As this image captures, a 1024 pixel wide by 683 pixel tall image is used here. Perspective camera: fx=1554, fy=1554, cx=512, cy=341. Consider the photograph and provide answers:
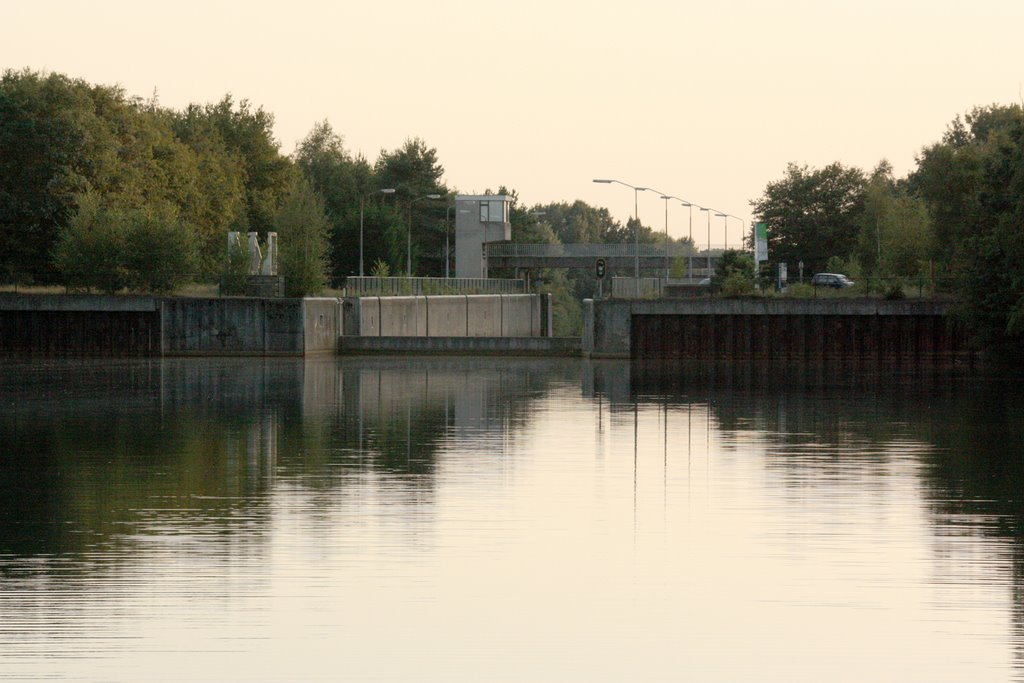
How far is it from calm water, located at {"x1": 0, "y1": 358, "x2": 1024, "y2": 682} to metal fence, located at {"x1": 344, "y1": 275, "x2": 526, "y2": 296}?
170 ft

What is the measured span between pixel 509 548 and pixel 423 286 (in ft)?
277

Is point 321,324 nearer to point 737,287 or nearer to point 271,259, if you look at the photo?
point 271,259

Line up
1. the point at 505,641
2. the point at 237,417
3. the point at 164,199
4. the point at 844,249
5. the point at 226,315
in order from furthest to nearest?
the point at 844,249 → the point at 164,199 → the point at 226,315 → the point at 237,417 → the point at 505,641

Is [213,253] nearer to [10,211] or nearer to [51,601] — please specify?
[10,211]

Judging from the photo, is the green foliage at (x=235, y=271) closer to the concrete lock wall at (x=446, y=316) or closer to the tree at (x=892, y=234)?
the concrete lock wall at (x=446, y=316)

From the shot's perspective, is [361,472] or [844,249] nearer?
[361,472]

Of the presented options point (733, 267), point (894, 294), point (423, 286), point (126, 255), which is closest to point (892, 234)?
point (733, 267)

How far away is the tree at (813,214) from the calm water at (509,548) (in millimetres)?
96135

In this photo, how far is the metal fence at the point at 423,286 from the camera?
8688cm

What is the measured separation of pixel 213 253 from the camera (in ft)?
401

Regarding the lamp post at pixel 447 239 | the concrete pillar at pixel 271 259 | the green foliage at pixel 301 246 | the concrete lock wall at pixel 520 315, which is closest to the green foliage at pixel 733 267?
the green foliage at pixel 301 246

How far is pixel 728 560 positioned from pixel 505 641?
14.1 ft

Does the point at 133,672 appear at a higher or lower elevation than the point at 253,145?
lower

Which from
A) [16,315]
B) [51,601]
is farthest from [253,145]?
[51,601]
